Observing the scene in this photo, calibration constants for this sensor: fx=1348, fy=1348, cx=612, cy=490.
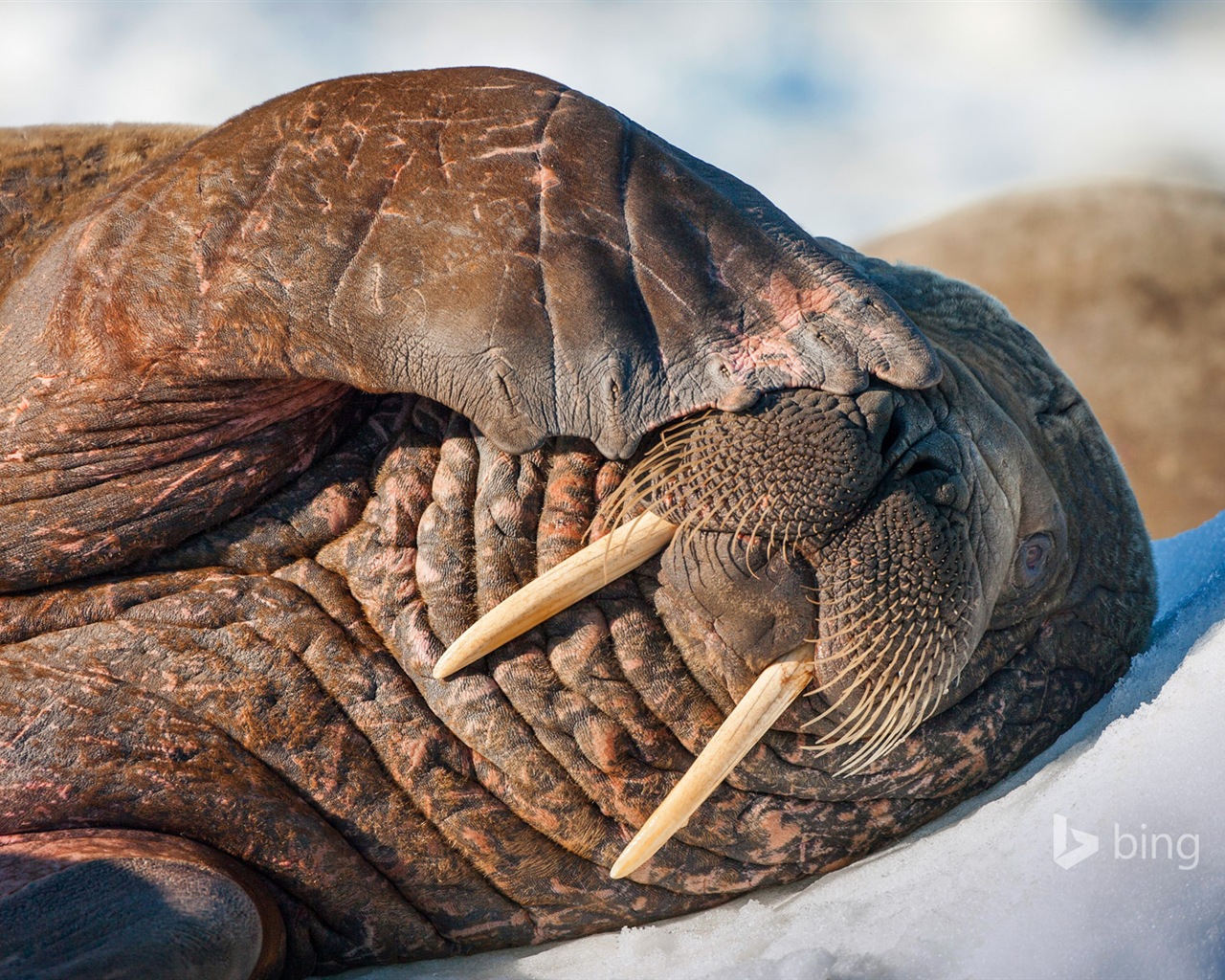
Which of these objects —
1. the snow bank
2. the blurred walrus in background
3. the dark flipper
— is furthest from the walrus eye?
the blurred walrus in background

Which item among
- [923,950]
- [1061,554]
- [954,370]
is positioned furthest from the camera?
[1061,554]

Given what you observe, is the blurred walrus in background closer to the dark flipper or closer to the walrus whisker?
the walrus whisker

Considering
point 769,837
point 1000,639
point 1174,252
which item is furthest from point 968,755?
point 1174,252

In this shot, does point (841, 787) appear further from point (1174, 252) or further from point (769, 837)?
point (1174, 252)

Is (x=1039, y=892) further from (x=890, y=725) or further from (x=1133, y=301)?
(x=1133, y=301)

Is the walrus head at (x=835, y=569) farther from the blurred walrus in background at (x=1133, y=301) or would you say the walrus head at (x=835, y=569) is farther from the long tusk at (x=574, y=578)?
the blurred walrus in background at (x=1133, y=301)

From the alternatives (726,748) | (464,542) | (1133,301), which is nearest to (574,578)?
(464,542)

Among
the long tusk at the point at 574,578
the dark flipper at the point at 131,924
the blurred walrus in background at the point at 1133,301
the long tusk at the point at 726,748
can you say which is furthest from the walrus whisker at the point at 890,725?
the blurred walrus in background at the point at 1133,301
